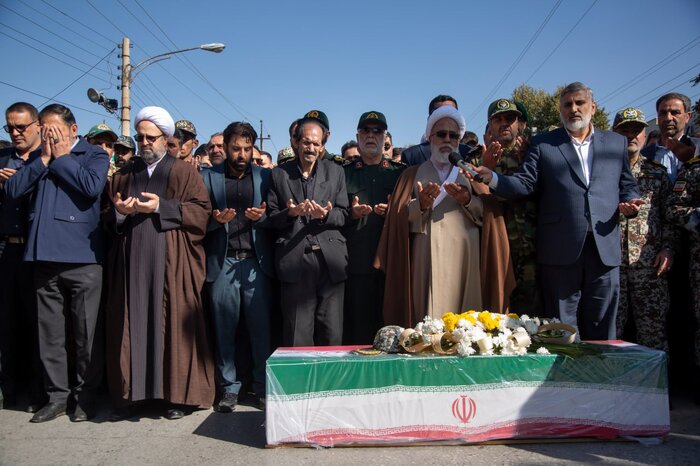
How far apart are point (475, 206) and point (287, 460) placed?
Result: 2.46m

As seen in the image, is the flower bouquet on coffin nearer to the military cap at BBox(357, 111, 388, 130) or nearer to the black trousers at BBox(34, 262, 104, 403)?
the military cap at BBox(357, 111, 388, 130)

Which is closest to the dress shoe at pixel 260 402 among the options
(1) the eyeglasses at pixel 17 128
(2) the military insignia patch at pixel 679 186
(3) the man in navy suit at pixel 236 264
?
(3) the man in navy suit at pixel 236 264

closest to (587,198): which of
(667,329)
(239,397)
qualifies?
(667,329)

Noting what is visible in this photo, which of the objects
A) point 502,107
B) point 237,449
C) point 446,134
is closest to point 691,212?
point 502,107

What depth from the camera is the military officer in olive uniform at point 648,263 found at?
4613 mm

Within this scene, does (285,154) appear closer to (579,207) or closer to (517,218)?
(517,218)

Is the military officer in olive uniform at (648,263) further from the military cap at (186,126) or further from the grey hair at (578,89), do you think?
the military cap at (186,126)

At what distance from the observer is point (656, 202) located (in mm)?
4809

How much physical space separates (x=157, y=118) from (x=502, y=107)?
10.0 ft

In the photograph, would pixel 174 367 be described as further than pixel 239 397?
No

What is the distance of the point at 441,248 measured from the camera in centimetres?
439

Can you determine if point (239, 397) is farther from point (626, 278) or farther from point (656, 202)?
point (656, 202)

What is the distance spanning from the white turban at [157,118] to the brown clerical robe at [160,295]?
0.96ft

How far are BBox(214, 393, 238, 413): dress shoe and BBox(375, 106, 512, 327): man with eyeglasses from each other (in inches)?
58.2
